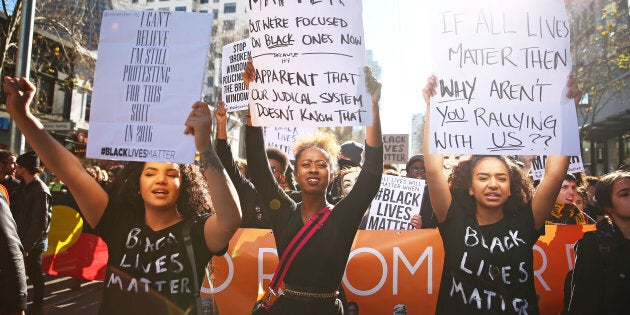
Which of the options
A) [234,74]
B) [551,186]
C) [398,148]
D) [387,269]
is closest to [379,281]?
[387,269]

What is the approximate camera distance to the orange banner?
4125 mm

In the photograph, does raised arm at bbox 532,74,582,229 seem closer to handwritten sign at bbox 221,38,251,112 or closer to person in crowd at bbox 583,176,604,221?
handwritten sign at bbox 221,38,251,112

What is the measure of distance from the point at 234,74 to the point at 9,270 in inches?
105

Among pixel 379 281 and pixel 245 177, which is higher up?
pixel 245 177

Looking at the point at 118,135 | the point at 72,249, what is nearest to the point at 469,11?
the point at 118,135

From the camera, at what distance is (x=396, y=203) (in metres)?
5.05

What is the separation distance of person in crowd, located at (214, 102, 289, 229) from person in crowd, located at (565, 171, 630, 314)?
183cm

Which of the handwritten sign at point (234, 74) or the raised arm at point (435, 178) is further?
the handwritten sign at point (234, 74)

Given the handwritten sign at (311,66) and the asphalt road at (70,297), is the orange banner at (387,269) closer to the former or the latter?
the handwritten sign at (311,66)

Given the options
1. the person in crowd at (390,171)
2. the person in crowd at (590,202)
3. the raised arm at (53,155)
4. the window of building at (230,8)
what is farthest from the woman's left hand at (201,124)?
the window of building at (230,8)

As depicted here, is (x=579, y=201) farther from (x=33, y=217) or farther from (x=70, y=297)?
(x=70, y=297)

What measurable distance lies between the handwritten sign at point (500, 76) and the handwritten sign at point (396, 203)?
2224mm

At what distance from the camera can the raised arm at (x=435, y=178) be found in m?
2.87

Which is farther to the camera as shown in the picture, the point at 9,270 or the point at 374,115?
the point at 9,270
